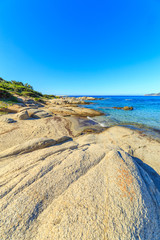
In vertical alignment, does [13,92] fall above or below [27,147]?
above

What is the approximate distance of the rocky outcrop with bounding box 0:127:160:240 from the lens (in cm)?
161

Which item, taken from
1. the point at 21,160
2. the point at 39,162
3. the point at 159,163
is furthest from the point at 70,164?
the point at 159,163

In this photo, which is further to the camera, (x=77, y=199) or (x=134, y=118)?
(x=134, y=118)

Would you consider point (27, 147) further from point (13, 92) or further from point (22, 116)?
point (13, 92)

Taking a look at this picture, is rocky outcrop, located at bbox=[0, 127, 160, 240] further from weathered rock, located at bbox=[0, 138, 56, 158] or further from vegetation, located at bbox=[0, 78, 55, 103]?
vegetation, located at bbox=[0, 78, 55, 103]

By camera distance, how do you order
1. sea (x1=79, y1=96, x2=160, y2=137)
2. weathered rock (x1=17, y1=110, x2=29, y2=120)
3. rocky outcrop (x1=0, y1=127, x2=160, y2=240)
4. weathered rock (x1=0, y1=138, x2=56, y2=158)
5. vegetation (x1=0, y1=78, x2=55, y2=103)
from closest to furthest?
rocky outcrop (x1=0, y1=127, x2=160, y2=240)
weathered rock (x1=0, y1=138, x2=56, y2=158)
weathered rock (x1=17, y1=110, x2=29, y2=120)
sea (x1=79, y1=96, x2=160, y2=137)
vegetation (x1=0, y1=78, x2=55, y2=103)

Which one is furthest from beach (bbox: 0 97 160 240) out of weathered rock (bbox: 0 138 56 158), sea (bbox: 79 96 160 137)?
sea (bbox: 79 96 160 137)

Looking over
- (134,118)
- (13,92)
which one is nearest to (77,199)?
(134,118)

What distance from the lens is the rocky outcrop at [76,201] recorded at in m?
1.61

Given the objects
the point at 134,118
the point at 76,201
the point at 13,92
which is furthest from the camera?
the point at 13,92

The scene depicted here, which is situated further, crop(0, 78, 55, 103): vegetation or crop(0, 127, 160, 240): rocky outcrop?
crop(0, 78, 55, 103): vegetation

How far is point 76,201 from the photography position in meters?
2.04

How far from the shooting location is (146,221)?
1797 millimetres

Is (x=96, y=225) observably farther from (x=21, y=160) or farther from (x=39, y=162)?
(x=21, y=160)
